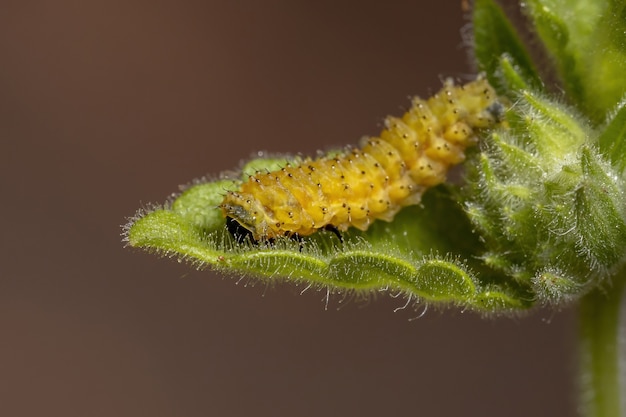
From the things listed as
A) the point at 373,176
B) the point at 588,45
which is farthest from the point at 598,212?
the point at 373,176

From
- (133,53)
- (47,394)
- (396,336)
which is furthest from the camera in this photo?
(133,53)

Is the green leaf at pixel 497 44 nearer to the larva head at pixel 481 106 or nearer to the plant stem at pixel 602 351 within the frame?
the larva head at pixel 481 106

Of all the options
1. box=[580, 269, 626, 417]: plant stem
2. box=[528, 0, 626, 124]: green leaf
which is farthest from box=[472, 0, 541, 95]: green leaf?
box=[580, 269, 626, 417]: plant stem

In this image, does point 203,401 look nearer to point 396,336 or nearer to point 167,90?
point 396,336

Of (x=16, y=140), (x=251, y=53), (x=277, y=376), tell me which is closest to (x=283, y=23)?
(x=251, y=53)


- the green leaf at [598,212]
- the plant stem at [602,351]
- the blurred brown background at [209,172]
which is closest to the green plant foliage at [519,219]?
the green leaf at [598,212]

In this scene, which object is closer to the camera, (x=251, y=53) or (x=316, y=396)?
(x=316, y=396)

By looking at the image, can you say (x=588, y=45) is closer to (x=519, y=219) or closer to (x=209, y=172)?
(x=519, y=219)
